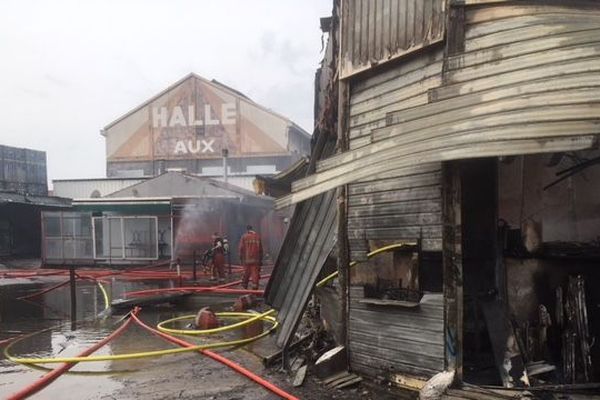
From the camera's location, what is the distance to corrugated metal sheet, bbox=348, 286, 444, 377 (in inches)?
213

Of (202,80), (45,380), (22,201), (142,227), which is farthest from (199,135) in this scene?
(45,380)

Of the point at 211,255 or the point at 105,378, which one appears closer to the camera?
the point at 105,378

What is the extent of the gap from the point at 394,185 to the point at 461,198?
2.80 feet

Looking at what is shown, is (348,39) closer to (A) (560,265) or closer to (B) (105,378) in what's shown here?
(A) (560,265)

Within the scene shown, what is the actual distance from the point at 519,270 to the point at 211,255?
13.8 metres

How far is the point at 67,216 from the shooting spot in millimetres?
24453

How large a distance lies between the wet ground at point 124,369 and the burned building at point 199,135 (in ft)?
103

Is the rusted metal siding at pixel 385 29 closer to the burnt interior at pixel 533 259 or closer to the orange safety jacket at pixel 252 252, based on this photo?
the burnt interior at pixel 533 259

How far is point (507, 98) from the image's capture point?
4.14m

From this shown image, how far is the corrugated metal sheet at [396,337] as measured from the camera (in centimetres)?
540

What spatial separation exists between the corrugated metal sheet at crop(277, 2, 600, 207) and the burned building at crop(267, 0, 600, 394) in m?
0.01

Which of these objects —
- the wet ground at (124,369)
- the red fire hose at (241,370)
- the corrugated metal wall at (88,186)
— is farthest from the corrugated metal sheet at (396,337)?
the corrugated metal wall at (88,186)

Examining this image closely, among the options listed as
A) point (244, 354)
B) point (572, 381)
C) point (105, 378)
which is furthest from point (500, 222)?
point (105, 378)

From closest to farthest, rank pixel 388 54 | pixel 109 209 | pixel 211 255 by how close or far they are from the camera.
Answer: pixel 388 54 → pixel 211 255 → pixel 109 209
